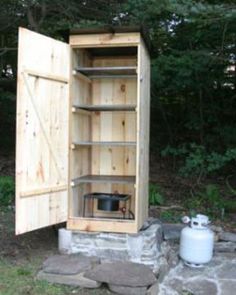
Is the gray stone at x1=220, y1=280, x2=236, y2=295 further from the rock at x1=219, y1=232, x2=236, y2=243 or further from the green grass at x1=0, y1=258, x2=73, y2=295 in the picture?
the green grass at x1=0, y1=258, x2=73, y2=295

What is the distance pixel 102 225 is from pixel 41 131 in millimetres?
1002

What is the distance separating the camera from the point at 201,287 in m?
3.49

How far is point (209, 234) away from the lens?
3.94 metres

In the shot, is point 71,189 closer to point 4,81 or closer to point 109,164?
point 109,164

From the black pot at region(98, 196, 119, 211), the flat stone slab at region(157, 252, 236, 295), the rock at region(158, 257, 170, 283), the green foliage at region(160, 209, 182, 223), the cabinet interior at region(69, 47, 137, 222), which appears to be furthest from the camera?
the green foliage at region(160, 209, 182, 223)

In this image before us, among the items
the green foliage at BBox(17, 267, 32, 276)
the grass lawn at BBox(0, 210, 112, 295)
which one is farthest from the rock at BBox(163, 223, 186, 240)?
the green foliage at BBox(17, 267, 32, 276)

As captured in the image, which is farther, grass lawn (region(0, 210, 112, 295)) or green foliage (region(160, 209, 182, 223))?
green foliage (region(160, 209, 182, 223))

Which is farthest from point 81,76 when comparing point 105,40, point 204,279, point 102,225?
point 204,279

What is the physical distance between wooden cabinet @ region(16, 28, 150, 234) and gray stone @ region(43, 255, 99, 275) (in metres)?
0.28

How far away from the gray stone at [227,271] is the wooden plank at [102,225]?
0.83 meters

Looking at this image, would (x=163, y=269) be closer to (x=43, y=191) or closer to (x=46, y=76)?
(x=43, y=191)

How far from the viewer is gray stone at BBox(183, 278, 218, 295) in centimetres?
338

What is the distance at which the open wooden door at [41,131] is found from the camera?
345 centimetres

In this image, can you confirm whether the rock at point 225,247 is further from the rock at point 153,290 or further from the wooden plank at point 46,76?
the wooden plank at point 46,76
